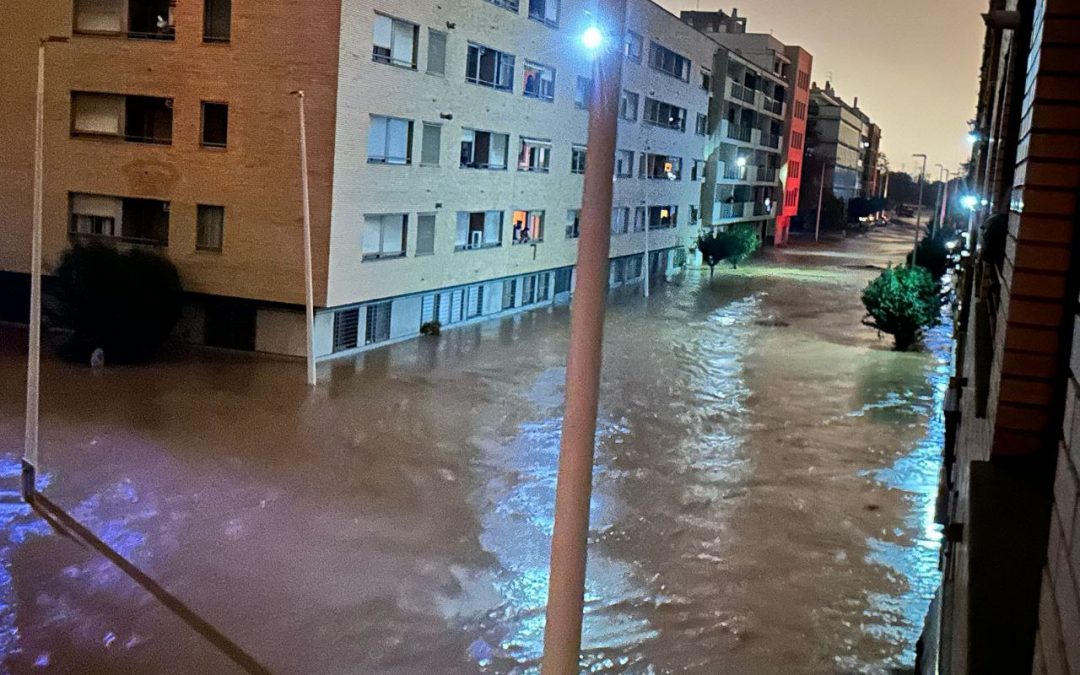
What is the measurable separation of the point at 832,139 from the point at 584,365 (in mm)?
120415

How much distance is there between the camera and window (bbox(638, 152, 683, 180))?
5047 cm

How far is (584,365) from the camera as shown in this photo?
530cm

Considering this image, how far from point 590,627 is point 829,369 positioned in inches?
779

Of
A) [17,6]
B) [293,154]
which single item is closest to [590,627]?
A: [293,154]

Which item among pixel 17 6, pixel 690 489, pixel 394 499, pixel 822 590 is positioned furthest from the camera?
pixel 17 6

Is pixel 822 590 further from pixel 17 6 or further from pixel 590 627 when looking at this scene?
pixel 17 6

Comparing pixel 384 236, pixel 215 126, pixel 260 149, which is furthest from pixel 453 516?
pixel 215 126

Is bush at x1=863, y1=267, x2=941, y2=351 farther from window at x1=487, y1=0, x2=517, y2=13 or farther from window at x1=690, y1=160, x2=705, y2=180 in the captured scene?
window at x1=690, y1=160, x2=705, y2=180

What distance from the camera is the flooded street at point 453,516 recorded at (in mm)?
11172

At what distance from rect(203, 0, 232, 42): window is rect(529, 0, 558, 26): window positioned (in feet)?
40.5

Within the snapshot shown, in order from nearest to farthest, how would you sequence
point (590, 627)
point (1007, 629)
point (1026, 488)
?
1. point (1007, 629)
2. point (1026, 488)
3. point (590, 627)

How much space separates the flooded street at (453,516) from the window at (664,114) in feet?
79.7

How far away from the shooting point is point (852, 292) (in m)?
53.4

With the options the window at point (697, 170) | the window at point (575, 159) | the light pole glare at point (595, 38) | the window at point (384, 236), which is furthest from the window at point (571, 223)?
the light pole glare at point (595, 38)
